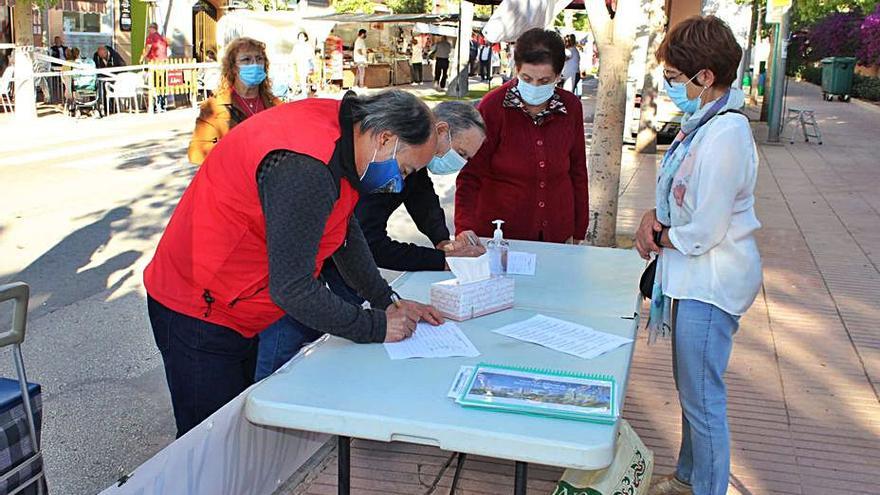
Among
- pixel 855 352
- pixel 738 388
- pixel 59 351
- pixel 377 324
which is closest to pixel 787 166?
pixel 855 352

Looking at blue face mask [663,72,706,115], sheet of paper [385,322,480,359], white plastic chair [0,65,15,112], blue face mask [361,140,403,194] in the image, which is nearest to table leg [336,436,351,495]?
sheet of paper [385,322,480,359]

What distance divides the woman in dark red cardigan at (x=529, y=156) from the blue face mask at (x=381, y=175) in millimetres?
1588

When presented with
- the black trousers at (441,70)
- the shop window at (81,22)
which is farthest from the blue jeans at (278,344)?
the black trousers at (441,70)

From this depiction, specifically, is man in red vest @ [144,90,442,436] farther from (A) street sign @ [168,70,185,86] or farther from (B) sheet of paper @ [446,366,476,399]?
(A) street sign @ [168,70,185,86]

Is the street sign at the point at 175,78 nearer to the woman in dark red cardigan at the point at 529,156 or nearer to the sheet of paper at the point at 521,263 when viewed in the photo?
the woman in dark red cardigan at the point at 529,156

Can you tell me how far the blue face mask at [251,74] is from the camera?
5.27 metres

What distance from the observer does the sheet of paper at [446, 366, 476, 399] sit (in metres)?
2.27

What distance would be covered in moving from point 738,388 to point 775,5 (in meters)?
12.2

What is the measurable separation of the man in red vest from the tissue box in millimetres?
254

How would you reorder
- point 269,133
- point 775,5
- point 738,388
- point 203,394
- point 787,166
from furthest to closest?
point 775,5
point 787,166
point 738,388
point 203,394
point 269,133

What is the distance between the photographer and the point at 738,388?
470 cm

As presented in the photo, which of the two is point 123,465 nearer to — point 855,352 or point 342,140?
point 342,140

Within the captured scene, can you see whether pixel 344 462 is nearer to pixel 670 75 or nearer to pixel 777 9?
pixel 670 75

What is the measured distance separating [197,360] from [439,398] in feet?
2.55
